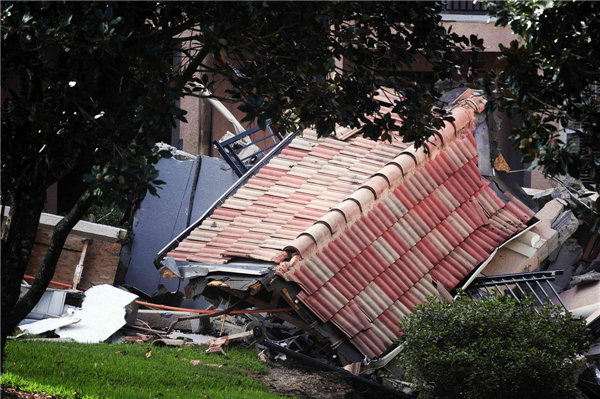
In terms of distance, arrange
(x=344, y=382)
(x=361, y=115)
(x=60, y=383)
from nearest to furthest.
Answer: (x=361, y=115) → (x=60, y=383) → (x=344, y=382)

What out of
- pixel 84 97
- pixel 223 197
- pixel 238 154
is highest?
pixel 84 97

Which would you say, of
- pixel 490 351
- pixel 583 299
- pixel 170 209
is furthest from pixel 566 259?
pixel 170 209

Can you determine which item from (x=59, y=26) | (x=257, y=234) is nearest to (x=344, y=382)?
(x=257, y=234)

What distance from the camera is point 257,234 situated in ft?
35.0

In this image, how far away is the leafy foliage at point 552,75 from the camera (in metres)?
4.86

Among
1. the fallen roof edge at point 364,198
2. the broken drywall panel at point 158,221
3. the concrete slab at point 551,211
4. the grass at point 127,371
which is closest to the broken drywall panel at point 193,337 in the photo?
the grass at point 127,371

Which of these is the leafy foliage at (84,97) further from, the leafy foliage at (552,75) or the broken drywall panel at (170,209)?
the broken drywall panel at (170,209)

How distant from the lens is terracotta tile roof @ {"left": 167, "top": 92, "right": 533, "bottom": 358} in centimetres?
1005

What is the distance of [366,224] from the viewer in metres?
10.9

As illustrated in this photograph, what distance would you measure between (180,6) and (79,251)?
7.86 meters

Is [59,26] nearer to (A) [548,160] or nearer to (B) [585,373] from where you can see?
(A) [548,160]

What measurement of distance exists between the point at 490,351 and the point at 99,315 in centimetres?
632

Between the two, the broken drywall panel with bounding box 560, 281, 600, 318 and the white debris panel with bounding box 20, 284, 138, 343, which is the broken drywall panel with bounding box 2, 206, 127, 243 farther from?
the broken drywall panel with bounding box 560, 281, 600, 318

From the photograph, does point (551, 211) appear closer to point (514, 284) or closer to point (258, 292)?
point (514, 284)
